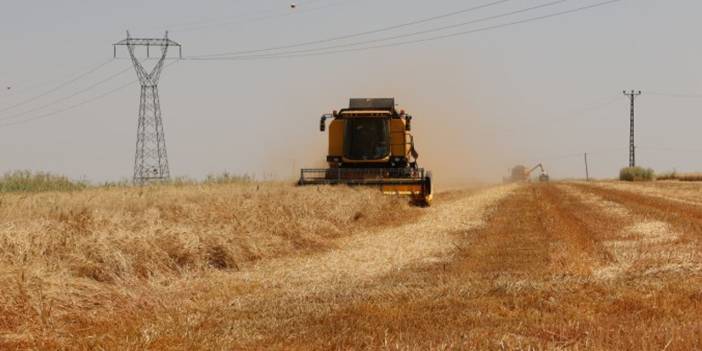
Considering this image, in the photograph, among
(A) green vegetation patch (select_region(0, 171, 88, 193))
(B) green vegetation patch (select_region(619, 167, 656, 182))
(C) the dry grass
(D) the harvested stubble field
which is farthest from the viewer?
(B) green vegetation patch (select_region(619, 167, 656, 182))

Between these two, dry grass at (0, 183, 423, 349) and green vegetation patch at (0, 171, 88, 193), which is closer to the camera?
dry grass at (0, 183, 423, 349)

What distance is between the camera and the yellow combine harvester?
31234mm

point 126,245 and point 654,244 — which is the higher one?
point 126,245

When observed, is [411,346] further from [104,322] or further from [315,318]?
[104,322]

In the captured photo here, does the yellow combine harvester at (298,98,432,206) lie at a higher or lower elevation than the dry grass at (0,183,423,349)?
higher

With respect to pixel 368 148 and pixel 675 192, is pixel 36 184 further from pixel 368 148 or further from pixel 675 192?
pixel 675 192

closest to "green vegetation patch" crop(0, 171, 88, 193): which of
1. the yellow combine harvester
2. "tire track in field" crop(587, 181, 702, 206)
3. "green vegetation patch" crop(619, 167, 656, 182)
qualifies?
the yellow combine harvester

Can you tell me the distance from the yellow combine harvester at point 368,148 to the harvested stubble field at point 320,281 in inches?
388

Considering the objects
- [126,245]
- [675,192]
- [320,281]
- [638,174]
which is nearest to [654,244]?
[320,281]

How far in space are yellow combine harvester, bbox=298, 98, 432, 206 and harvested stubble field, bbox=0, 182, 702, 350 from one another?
9.85 meters

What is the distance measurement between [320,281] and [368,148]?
1969 centimetres

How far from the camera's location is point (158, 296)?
416 inches

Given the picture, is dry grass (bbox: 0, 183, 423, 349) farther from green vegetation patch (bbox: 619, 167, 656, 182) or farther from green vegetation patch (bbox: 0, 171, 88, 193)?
green vegetation patch (bbox: 619, 167, 656, 182)

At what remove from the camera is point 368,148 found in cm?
3183
